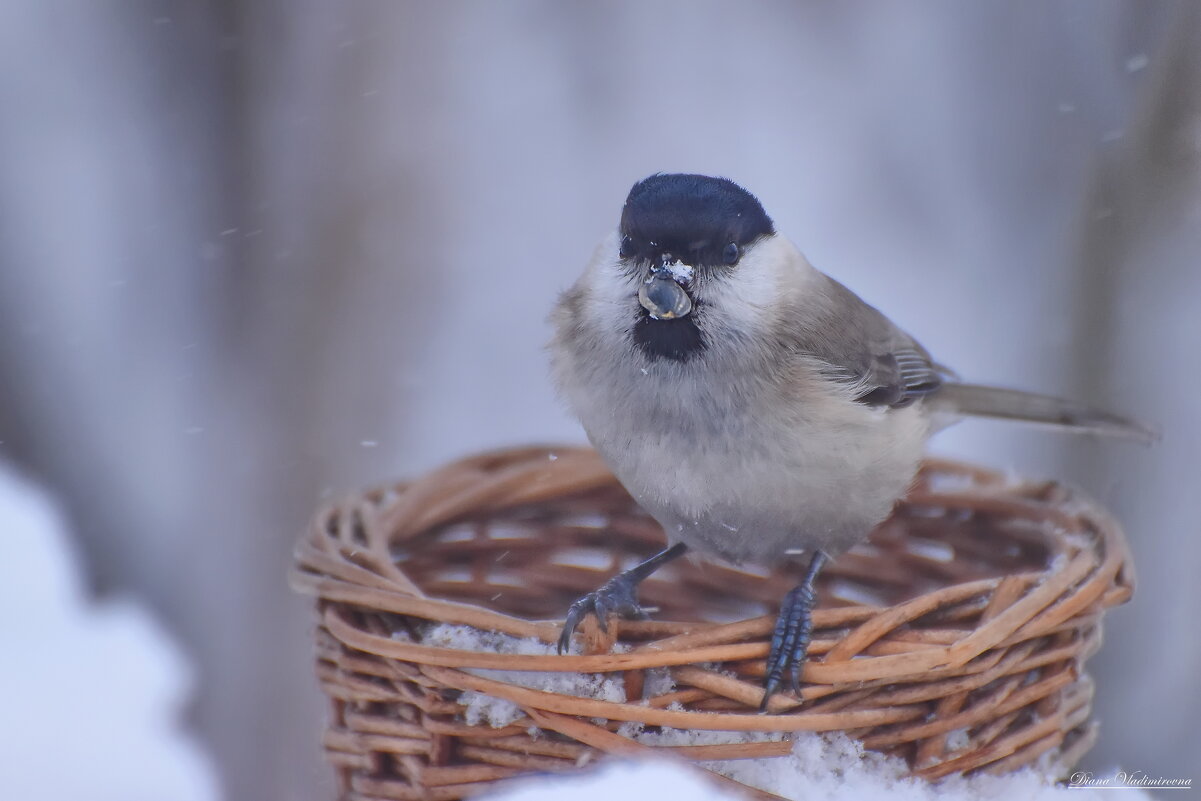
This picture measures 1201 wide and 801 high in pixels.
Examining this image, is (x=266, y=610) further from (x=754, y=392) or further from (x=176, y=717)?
(x=754, y=392)

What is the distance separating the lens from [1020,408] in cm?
198

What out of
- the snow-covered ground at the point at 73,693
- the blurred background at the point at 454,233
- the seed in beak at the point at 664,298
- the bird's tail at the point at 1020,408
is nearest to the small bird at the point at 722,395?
the seed in beak at the point at 664,298

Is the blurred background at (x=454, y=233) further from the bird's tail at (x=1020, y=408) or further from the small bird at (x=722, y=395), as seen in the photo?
the small bird at (x=722, y=395)

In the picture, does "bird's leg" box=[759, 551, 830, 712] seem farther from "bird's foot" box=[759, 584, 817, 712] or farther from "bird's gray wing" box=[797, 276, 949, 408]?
"bird's gray wing" box=[797, 276, 949, 408]

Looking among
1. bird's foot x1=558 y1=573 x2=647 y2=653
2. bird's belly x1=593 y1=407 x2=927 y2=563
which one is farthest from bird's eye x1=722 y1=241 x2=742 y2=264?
bird's foot x1=558 y1=573 x2=647 y2=653

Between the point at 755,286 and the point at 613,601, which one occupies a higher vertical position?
the point at 755,286

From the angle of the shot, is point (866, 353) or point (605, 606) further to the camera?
point (866, 353)

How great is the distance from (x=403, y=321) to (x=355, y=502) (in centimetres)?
130

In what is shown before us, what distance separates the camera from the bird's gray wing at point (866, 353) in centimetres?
164

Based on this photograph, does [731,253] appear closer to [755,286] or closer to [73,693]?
[755,286]

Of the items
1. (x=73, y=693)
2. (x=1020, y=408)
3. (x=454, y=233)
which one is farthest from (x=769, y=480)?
(x=454, y=233)

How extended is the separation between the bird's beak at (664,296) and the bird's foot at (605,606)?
1.38 feet

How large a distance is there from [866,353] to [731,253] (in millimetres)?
366

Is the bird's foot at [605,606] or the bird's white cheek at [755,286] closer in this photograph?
the bird's foot at [605,606]
